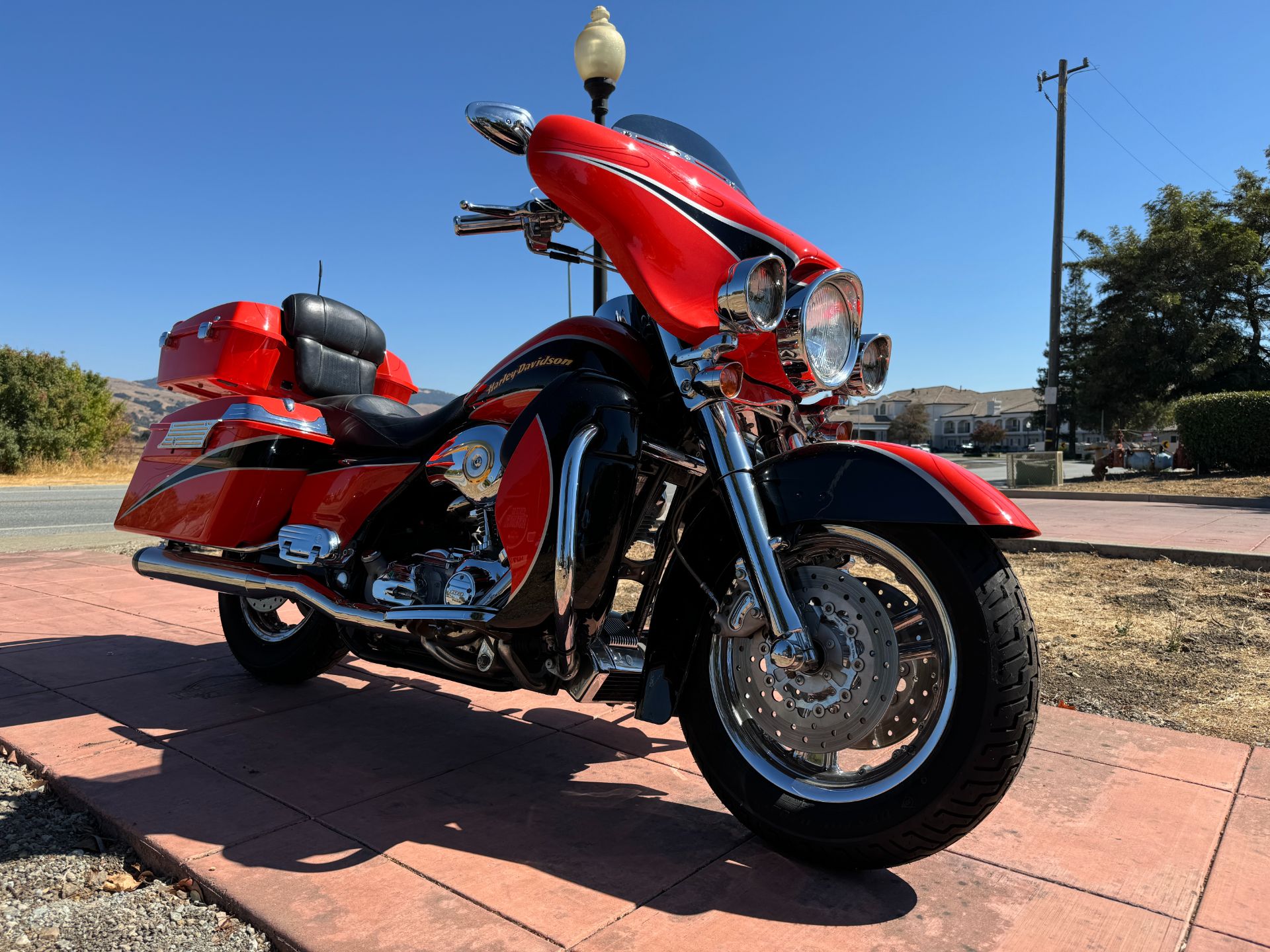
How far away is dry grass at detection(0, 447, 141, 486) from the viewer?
2044cm

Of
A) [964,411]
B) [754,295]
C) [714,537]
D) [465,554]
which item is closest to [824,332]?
[754,295]

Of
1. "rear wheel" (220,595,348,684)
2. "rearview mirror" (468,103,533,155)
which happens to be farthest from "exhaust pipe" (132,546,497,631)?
"rearview mirror" (468,103,533,155)

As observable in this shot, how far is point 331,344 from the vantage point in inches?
143

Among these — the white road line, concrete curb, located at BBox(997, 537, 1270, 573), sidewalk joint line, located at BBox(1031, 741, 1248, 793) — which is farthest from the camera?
the white road line

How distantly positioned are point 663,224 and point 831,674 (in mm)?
1198

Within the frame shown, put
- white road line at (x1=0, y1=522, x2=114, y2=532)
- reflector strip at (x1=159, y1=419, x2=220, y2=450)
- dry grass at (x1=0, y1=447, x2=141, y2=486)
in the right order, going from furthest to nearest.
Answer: dry grass at (x1=0, y1=447, x2=141, y2=486) → white road line at (x1=0, y1=522, x2=114, y2=532) → reflector strip at (x1=159, y1=419, x2=220, y2=450)

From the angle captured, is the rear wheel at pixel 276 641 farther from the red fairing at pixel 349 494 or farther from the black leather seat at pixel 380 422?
the black leather seat at pixel 380 422

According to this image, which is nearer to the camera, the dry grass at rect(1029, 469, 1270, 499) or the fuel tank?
the fuel tank

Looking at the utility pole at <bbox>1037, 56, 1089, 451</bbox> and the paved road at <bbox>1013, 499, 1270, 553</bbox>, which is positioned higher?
the utility pole at <bbox>1037, 56, 1089, 451</bbox>

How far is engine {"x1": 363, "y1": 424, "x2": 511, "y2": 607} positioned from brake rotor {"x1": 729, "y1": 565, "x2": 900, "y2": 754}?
2.52ft

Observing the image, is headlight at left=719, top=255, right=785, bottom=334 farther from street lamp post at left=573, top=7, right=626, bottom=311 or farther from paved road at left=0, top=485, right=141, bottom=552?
paved road at left=0, top=485, right=141, bottom=552

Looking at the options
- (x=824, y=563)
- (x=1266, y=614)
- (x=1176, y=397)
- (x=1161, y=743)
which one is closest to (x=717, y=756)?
(x=824, y=563)

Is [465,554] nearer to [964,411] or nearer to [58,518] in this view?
[58,518]

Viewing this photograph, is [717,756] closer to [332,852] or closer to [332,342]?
[332,852]
